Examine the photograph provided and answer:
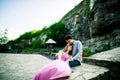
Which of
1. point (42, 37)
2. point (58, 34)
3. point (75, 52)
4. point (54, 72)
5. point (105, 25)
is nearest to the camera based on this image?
point (54, 72)

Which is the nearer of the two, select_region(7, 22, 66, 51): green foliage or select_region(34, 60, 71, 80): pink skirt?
select_region(34, 60, 71, 80): pink skirt

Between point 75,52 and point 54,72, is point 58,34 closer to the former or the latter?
point 75,52

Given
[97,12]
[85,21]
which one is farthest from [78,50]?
[85,21]

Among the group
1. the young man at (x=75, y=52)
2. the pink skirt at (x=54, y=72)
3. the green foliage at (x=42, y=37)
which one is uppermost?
the green foliage at (x=42, y=37)

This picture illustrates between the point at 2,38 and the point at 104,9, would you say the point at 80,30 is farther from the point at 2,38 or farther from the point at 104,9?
the point at 2,38

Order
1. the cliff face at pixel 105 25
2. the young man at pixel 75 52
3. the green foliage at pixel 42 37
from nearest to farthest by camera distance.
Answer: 1. the young man at pixel 75 52
2. the cliff face at pixel 105 25
3. the green foliage at pixel 42 37

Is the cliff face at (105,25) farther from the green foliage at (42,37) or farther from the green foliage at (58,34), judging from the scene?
the green foliage at (42,37)

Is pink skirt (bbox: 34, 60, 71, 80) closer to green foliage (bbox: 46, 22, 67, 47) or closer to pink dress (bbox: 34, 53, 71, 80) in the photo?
pink dress (bbox: 34, 53, 71, 80)

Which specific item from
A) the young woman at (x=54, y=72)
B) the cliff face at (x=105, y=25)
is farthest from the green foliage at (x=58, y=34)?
the young woman at (x=54, y=72)

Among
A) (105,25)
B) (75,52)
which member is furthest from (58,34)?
(75,52)

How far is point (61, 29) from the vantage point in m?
31.0

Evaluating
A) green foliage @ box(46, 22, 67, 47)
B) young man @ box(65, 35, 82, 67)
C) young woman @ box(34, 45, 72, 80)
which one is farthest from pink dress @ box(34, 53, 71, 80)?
green foliage @ box(46, 22, 67, 47)

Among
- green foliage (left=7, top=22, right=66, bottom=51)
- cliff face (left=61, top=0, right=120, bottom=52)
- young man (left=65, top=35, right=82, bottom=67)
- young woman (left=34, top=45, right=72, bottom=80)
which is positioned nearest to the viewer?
young woman (left=34, top=45, right=72, bottom=80)

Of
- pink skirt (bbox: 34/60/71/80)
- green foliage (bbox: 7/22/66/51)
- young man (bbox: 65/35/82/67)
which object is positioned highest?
green foliage (bbox: 7/22/66/51)
